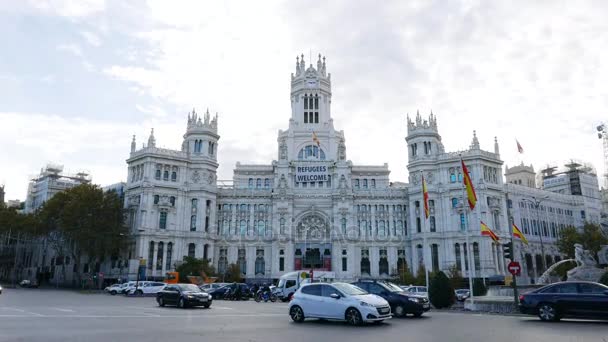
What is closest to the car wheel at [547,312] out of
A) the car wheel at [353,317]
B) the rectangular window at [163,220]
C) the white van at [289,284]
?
the car wheel at [353,317]

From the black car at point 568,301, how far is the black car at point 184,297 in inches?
724

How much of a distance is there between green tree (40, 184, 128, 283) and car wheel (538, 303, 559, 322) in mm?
64006

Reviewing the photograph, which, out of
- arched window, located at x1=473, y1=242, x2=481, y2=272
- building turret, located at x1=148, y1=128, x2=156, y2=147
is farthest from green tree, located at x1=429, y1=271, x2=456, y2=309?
building turret, located at x1=148, y1=128, x2=156, y2=147

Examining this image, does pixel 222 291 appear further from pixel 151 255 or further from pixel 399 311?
pixel 151 255

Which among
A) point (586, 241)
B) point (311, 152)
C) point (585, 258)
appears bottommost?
point (585, 258)

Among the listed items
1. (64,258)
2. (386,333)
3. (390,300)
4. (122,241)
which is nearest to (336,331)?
(386,333)

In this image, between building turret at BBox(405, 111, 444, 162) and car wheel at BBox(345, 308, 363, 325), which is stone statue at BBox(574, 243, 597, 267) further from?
building turret at BBox(405, 111, 444, 162)

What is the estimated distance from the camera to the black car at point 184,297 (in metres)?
29.5

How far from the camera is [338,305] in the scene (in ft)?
64.2

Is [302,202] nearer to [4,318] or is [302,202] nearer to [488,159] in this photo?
[488,159]

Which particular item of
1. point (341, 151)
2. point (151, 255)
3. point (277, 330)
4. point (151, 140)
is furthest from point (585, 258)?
point (151, 140)

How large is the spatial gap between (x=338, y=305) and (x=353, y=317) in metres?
0.83

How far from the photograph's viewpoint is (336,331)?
669 inches

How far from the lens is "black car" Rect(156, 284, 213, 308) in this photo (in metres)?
29.5
